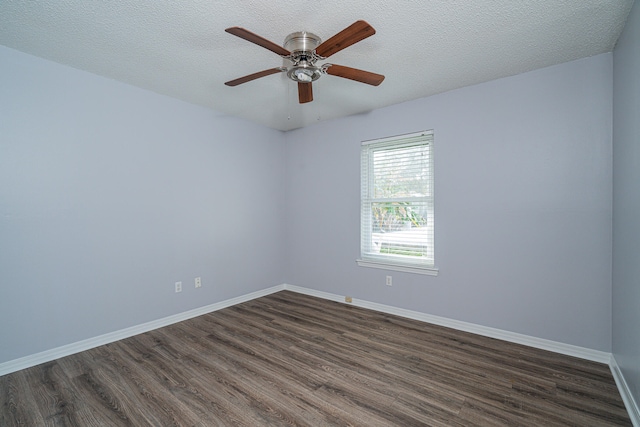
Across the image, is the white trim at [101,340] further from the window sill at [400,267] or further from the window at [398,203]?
the window at [398,203]

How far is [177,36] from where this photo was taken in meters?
2.19

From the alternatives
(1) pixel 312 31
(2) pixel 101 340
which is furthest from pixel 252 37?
(2) pixel 101 340

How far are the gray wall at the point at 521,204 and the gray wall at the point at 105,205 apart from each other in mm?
1944

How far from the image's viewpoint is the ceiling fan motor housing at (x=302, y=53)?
2.08 meters

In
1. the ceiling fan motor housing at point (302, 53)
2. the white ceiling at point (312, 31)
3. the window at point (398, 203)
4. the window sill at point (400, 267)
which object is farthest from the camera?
the window at point (398, 203)

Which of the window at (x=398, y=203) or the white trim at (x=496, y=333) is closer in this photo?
the white trim at (x=496, y=333)

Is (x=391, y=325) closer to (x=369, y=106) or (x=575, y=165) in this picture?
(x=575, y=165)

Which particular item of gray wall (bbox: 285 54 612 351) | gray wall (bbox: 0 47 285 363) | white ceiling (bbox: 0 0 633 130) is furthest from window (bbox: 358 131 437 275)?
gray wall (bbox: 0 47 285 363)

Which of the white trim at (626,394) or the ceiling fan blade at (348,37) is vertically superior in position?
the ceiling fan blade at (348,37)

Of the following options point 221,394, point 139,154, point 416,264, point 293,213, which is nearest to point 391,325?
point 416,264

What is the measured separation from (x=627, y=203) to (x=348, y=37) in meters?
2.14

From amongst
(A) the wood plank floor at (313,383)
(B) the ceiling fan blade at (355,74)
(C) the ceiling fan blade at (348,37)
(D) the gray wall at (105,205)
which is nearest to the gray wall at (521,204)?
(A) the wood plank floor at (313,383)

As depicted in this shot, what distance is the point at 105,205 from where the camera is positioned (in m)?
2.85

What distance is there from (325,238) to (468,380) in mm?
2471
